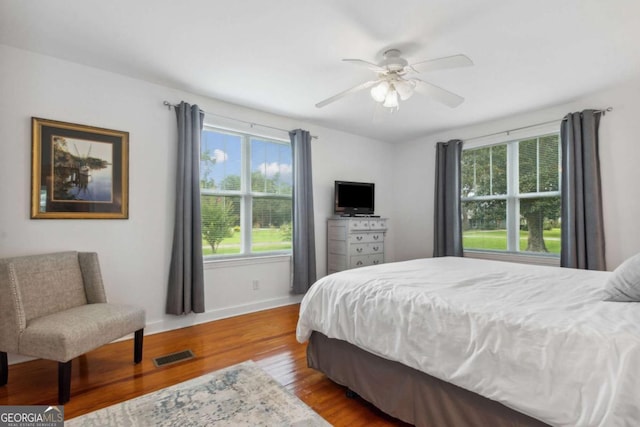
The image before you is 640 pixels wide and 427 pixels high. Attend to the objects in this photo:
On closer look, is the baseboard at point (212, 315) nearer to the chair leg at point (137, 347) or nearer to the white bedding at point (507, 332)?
the chair leg at point (137, 347)

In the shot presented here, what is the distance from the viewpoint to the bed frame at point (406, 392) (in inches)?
51.9

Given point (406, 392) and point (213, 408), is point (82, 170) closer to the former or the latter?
point (213, 408)

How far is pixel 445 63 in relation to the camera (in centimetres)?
204

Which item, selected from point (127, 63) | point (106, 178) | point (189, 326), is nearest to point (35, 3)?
point (127, 63)

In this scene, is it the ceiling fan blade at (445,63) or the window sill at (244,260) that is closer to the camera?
the ceiling fan blade at (445,63)

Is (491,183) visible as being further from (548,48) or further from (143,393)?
(143,393)

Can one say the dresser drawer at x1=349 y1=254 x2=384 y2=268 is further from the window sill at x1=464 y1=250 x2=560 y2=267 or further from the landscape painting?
the landscape painting

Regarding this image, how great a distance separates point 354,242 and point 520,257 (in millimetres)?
2086

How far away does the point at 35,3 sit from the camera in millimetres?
1908

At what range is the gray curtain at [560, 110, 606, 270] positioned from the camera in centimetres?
316

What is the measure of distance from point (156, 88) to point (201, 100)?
45cm

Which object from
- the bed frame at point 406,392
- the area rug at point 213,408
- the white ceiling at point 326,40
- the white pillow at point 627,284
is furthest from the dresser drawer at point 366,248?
the white pillow at point 627,284

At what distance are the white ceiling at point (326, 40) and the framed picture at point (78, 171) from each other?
62 cm

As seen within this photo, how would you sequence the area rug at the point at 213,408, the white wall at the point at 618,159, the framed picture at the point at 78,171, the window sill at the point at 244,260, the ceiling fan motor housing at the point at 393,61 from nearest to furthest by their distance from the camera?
the area rug at the point at 213,408 < the ceiling fan motor housing at the point at 393,61 < the framed picture at the point at 78,171 < the white wall at the point at 618,159 < the window sill at the point at 244,260
